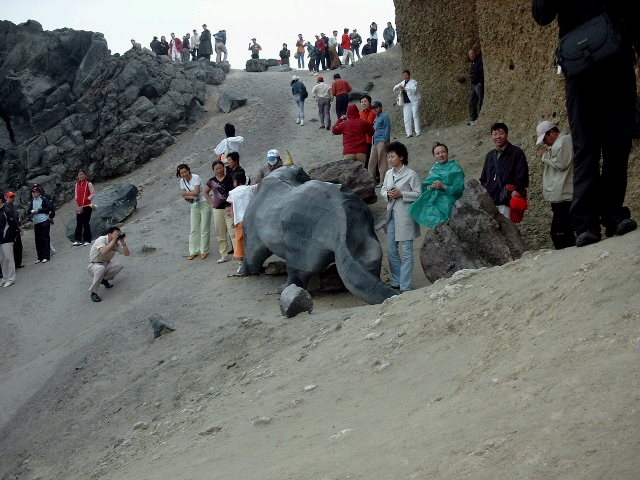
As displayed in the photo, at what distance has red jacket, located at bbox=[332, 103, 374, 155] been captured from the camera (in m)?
14.8

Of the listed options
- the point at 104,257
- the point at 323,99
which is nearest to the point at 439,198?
the point at 104,257

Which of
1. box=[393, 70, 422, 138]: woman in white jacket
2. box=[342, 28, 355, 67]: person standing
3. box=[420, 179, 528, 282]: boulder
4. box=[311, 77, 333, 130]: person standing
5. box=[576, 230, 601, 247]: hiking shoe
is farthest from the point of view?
box=[342, 28, 355, 67]: person standing

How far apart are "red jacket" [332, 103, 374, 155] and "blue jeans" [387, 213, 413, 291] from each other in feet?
17.3

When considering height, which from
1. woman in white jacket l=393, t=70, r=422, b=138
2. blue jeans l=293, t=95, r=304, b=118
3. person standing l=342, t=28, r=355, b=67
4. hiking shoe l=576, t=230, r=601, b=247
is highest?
person standing l=342, t=28, r=355, b=67

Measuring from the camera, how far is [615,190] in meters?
5.82

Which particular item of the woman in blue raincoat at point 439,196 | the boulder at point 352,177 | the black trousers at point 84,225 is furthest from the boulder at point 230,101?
the woman in blue raincoat at point 439,196

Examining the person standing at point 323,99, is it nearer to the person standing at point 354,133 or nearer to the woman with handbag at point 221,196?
the person standing at point 354,133

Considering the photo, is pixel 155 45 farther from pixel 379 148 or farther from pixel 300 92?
pixel 379 148

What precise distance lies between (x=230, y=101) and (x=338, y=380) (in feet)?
76.0

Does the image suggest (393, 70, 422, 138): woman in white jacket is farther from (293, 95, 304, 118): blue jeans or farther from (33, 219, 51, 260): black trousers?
(33, 219, 51, 260): black trousers

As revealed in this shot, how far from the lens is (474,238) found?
31.0 ft

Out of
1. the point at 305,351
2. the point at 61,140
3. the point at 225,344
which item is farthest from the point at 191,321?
the point at 61,140

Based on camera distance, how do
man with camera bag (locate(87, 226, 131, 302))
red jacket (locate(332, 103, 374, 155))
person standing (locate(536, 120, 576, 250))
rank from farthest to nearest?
1. red jacket (locate(332, 103, 374, 155))
2. man with camera bag (locate(87, 226, 131, 302))
3. person standing (locate(536, 120, 576, 250))

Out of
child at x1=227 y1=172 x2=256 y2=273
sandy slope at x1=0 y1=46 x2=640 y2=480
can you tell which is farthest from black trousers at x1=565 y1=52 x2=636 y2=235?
child at x1=227 y1=172 x2=256 y2=273
